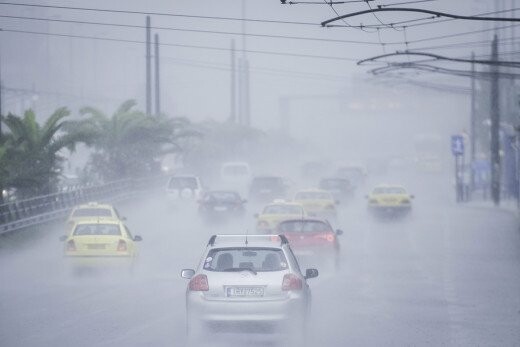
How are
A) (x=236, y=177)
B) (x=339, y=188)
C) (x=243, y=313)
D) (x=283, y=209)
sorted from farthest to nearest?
1. (x=236, y=177)
2. (x=339, y=188)
3. (x=283, y=209)
4. (x=243, y=313)

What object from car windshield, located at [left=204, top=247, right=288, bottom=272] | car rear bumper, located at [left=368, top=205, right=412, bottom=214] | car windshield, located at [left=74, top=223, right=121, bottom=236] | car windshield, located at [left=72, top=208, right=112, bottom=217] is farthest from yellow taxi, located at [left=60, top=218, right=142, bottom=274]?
car rear bumper, located at [left=368, top=205, right=412, bottom=214]

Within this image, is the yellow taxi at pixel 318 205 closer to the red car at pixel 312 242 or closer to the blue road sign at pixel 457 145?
the red car at pixel 312 242

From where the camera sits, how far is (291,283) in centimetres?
1423

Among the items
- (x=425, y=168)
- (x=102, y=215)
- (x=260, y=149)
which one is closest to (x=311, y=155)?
(x=260, y=149)

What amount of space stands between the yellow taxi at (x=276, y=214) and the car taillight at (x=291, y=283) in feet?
60.2

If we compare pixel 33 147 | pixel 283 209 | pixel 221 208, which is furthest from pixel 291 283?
pixel 221 208

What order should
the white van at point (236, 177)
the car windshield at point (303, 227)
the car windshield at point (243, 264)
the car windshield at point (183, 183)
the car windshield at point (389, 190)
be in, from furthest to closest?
the white van at point (236, 177), the car windshield at point (183, 183), the car windshield at point (389, 190), the car windshield at point (303, 227), the car windshield at point (243, 264)

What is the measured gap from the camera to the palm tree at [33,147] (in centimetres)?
4174

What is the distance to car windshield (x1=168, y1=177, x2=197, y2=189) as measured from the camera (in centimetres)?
5516

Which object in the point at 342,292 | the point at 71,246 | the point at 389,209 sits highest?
the point at 71,246

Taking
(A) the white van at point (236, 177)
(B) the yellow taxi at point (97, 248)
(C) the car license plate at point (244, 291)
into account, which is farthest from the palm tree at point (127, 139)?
(C) the car license plate at point (244, 291)

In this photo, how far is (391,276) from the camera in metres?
27.4

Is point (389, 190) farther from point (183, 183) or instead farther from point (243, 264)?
point (243, 264)

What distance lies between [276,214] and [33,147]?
1304 centimetres
